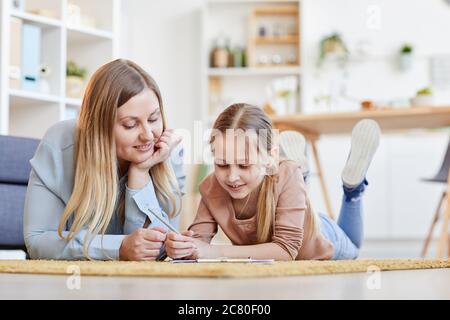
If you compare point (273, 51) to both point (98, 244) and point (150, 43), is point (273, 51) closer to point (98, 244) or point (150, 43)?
point (150, 43)

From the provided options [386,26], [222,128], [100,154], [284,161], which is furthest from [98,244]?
[386,26]

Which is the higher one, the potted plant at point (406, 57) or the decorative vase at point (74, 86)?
→ the potted plant at point (406, 57)

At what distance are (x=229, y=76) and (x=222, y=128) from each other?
4.00m

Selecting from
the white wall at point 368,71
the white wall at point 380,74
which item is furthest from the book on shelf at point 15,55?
the white wall at point 380,74

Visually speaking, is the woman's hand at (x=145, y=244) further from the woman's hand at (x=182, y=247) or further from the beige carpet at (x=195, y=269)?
the beige carpet at (x=195, y=269)

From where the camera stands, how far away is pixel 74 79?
3.26 meters

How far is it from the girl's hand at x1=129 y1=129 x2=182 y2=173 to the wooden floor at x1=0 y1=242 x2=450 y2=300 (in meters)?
0.42

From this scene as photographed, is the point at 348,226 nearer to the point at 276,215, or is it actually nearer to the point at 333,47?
the point at 276,215

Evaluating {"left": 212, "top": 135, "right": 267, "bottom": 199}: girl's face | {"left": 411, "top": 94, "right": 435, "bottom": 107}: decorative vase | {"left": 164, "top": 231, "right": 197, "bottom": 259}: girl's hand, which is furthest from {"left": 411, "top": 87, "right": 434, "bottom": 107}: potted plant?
{"left": 164, "top": 231, "right": 197, "bottom": 259}: girl's hand

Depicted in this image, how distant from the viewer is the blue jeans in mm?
2061

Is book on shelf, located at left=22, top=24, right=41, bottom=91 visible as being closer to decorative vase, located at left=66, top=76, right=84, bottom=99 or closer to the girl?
decorative vase, located at left=66, top=76, right=84, bottom=99

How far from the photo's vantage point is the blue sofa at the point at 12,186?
229 centimetres
